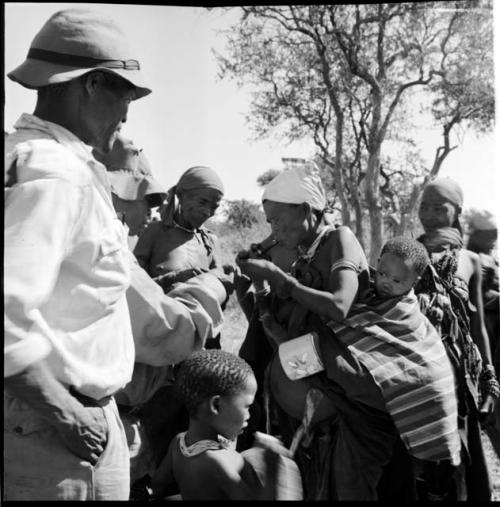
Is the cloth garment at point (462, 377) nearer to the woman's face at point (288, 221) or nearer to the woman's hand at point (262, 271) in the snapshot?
the woman's face at point (288, 221)

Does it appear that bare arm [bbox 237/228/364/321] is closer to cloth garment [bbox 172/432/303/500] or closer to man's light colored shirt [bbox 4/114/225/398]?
cloth garment [bbox 172/432/303/500]

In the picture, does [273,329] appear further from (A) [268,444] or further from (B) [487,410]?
(B) [487,410]

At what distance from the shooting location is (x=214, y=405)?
95.7 inches

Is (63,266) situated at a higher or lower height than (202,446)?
higher

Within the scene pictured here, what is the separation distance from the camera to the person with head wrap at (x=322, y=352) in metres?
3.11

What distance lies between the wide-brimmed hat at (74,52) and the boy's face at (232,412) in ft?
3.50

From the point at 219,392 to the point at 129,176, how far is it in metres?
1.75

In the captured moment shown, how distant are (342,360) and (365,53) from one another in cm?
673

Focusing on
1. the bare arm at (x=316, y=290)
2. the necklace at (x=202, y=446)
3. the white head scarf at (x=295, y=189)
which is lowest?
the necklace at (x=202, y=446)

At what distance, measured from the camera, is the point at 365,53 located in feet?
30.0

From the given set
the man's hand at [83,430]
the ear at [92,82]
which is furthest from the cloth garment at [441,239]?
the man's hand at [83,430]

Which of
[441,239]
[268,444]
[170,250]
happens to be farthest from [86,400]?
[441,239]

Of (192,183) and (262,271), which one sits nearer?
(262,271)

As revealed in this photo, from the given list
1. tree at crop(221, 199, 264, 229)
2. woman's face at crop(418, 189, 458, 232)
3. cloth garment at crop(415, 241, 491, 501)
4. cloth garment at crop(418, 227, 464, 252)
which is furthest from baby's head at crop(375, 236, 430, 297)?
tree at crop(221, 199, 264, 229)
